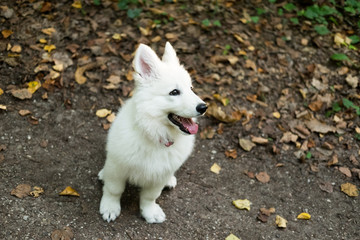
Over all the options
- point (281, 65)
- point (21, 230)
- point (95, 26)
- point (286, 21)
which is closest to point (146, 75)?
point (21, 230)

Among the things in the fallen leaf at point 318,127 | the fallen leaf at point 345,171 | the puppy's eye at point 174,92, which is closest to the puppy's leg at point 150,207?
the puppy's eye at point 174,92

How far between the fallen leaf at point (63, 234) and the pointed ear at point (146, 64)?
1624 mm

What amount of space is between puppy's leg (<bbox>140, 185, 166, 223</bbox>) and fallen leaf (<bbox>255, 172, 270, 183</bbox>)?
1.33 m

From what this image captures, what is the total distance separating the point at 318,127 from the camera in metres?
4.74

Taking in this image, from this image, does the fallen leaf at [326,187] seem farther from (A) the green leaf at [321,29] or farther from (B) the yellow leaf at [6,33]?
(B) the yellow leaf at [6,33]

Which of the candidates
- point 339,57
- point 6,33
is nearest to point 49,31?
point 6,33

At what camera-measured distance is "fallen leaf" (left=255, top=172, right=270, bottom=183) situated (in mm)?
4145

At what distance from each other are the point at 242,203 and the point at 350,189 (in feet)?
4.62

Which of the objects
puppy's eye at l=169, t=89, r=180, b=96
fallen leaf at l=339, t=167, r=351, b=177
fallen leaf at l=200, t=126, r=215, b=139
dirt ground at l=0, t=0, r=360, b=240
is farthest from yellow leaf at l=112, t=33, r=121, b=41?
fallen leaf at l=339, t=167, r=351, b=177

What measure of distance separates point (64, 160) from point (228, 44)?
309 centimetres

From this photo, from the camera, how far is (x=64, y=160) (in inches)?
153

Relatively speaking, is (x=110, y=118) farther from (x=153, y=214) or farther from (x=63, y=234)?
(x=63, y=234)

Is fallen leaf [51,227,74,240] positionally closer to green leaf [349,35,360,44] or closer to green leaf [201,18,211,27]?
green leaf [201,18,211,27]

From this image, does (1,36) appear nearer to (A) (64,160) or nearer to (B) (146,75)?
(A) (64,160)
